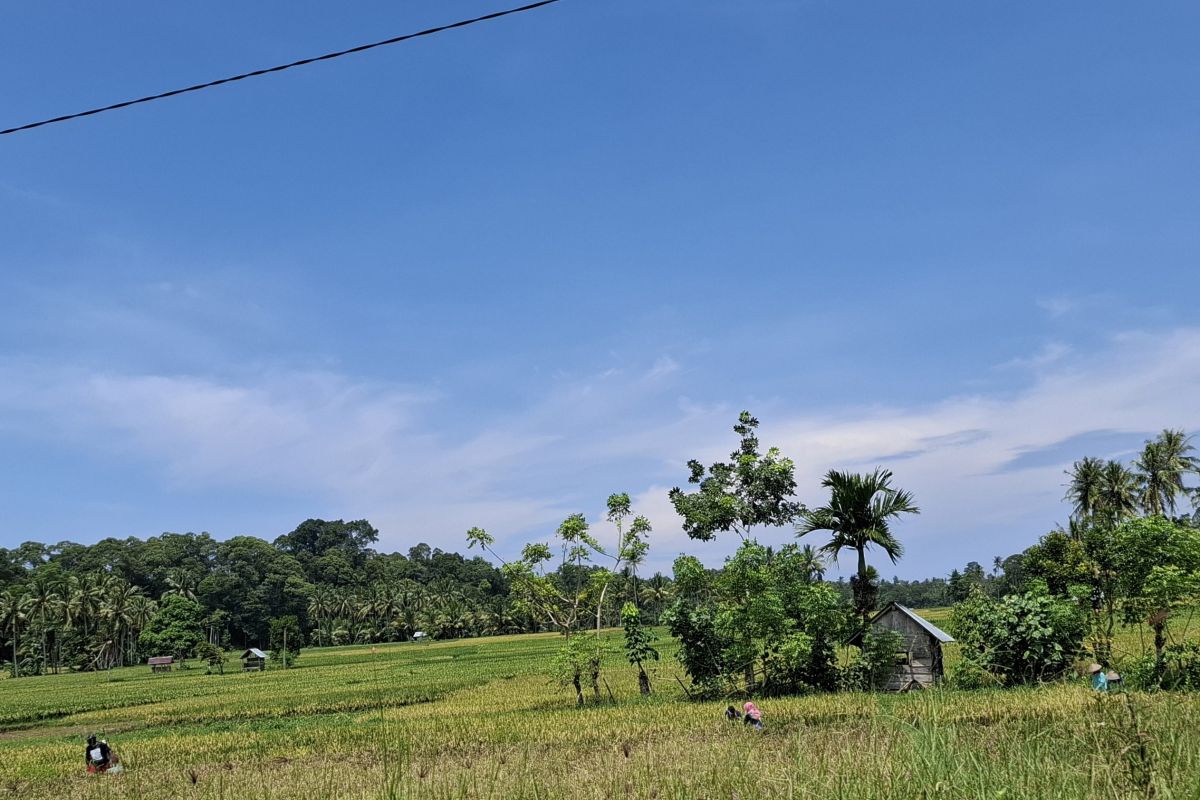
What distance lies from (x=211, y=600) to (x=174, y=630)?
30.1 m

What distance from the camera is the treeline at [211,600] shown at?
3903 inches

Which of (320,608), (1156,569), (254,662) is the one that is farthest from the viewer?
(320,608)

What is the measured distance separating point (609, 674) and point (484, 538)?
19.3 m

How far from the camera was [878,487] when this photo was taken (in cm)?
2592

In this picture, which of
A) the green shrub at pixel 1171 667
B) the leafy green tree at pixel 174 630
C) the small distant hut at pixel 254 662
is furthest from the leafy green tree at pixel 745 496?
the leafy green tree at pixel 174 630

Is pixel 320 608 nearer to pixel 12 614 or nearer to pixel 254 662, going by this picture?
pixel 12 614

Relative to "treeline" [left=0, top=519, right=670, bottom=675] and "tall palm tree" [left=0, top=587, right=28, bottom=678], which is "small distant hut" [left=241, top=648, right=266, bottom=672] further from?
"tall palm tree" [left=0, top=587, right=28, bottom=678]

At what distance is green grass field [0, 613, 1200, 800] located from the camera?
348 cm

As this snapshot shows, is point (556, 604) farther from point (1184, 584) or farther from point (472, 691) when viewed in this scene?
point (1184, 584)

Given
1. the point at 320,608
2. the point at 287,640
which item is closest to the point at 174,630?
the point at 287,640

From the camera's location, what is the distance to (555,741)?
1744 centimetres

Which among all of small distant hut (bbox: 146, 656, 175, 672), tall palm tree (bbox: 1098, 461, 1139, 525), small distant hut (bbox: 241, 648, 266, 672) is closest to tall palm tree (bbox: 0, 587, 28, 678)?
small distant hut (bbox: 146, 656, 175, 672)

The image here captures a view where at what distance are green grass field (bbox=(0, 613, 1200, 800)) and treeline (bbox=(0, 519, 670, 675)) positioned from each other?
86.3 ft

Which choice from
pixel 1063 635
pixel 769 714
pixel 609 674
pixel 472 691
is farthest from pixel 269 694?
pixel 1063 635
